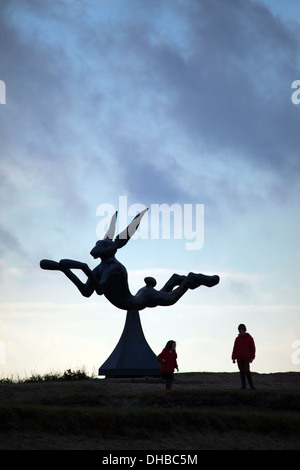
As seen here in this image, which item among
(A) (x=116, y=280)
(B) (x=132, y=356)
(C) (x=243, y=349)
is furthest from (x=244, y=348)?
(A) (x=116, y=280)

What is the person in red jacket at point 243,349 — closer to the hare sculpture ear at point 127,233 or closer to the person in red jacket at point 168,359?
the person in red jacket at point 168,359

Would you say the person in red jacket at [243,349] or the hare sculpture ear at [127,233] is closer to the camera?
the person in red jacket at [243,349]

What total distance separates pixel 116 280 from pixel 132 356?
2.05m

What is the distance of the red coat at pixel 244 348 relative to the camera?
1586 cm

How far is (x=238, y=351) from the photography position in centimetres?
1592

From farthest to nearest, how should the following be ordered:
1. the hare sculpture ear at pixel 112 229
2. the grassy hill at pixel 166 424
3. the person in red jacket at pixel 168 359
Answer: the hare sculpture ear at pixel 112 229 < the person in red jacket at pixel 168 359 < the grassy hill at pixel 166 424

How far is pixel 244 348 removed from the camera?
15.8 metres

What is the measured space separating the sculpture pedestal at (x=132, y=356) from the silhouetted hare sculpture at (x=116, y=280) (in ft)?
1.67

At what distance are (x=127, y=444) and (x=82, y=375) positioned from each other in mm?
9377

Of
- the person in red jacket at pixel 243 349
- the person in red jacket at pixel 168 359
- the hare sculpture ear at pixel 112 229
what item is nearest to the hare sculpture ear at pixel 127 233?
the hare sculpture ear at pixel 112 229

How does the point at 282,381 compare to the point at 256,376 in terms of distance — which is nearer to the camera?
the point at 282,381
